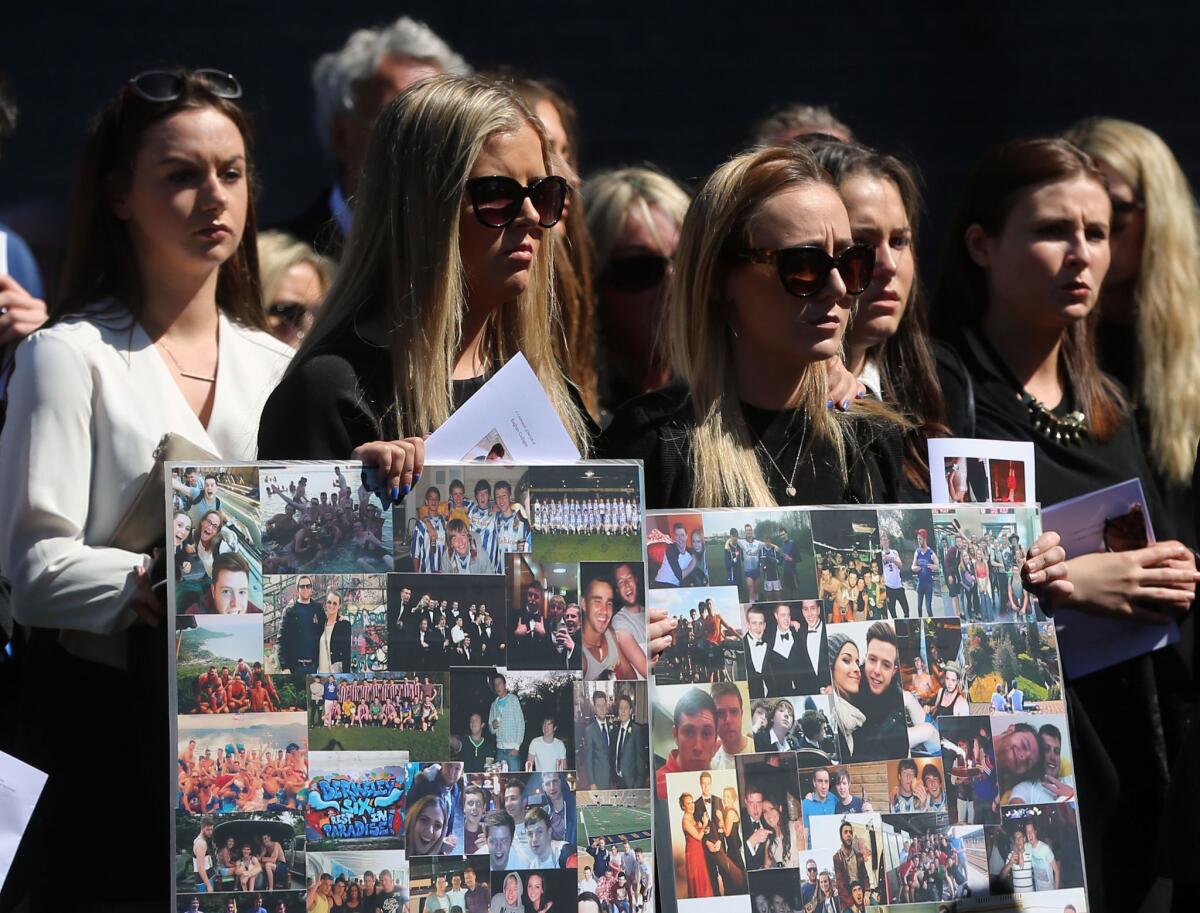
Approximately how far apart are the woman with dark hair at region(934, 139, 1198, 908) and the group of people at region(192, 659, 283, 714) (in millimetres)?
1917

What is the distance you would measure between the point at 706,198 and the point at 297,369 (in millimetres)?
888

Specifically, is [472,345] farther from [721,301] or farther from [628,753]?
[628,753]

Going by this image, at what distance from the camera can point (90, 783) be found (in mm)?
3070

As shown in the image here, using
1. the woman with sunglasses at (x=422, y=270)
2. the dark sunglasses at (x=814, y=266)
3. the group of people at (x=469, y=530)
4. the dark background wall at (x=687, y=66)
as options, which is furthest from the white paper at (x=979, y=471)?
the dark background wall at (x=687, y=66)

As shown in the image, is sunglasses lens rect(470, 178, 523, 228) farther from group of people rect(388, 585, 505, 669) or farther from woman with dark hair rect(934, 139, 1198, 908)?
woman with dark hair rect(934, 139, 1198, 908)

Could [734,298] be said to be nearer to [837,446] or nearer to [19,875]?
[837,446]

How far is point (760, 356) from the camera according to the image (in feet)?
Answer: 10.3

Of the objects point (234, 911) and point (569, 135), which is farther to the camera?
point (569, 135)

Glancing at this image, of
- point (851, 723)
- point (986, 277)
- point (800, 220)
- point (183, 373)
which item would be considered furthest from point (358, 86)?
point (851, 723)

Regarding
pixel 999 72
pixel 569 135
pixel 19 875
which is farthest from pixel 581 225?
pixel 999 72

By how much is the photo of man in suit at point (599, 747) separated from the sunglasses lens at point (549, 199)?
87 centimetres

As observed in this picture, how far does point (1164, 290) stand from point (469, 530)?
2.56 m

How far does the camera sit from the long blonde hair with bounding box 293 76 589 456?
2838mm

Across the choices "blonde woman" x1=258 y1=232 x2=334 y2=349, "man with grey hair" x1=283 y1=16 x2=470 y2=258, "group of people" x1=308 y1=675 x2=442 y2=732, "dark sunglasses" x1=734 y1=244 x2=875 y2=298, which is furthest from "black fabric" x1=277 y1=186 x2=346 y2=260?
"group of people" x1=308 y1=675 x2=442 y2=732
